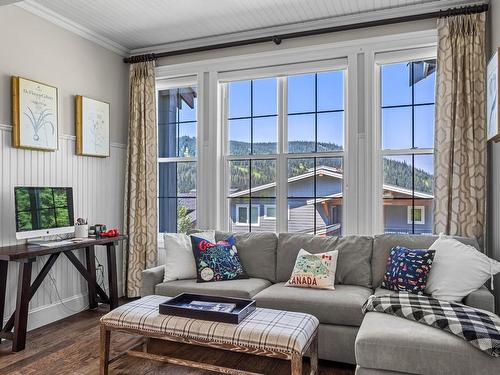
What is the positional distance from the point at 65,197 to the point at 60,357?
4.54 feet

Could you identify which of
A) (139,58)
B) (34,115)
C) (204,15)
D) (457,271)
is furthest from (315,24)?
(34,115)

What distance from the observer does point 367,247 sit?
310cm

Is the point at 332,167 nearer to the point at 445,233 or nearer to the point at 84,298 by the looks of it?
the point at 445,233

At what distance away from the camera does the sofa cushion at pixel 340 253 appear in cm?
302

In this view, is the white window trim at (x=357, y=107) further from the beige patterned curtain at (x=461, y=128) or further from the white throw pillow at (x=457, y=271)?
the white throw pillow at (x=457, y=271)

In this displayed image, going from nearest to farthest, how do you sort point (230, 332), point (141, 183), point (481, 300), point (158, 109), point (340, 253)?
point (230, 332) < point (481, 300) < point (340, 253) < point (141, 183) < point (158, 109)

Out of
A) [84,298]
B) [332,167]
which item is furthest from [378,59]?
[84,298]

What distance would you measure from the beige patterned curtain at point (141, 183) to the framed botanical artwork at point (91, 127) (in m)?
0.30

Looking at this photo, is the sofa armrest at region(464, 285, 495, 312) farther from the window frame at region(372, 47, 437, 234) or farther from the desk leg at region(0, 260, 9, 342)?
the desk leg at region(0, 260, 9, 342)

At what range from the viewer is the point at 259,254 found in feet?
11.0

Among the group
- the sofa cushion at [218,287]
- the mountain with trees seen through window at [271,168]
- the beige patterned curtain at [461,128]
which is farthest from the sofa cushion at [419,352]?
the mountain with trees seen through window at [271,168]

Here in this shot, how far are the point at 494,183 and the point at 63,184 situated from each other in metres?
3.73

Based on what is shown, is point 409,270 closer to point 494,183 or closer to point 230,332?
point 494,183

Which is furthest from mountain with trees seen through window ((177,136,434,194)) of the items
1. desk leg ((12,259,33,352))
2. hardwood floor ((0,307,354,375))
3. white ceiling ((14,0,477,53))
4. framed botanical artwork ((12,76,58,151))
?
desk leg ((12,259,33,352))
